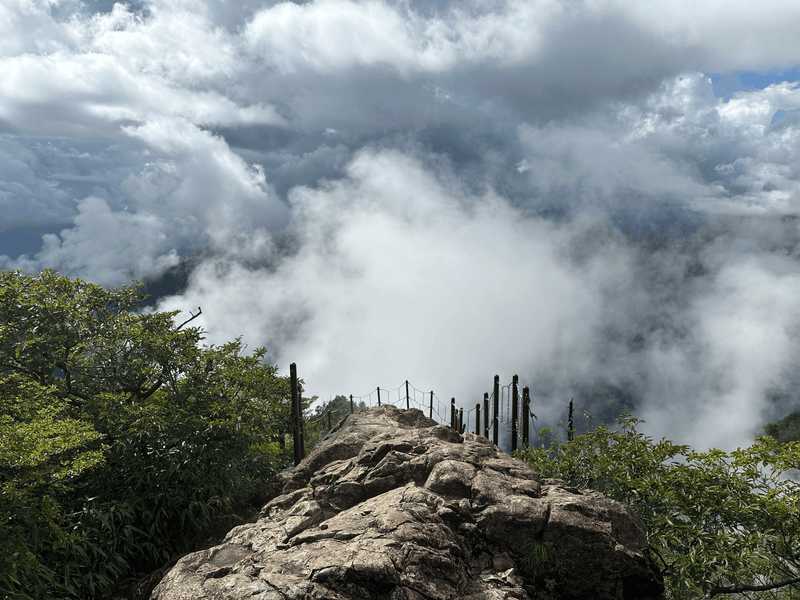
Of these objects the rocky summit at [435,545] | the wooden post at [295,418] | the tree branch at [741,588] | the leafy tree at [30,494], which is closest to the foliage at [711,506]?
the tree branch at [741,588]

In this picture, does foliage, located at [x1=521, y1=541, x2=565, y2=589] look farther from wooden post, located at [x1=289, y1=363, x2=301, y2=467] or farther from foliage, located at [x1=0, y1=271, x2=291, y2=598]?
wooden post, located at [x1=289, y1=363, x2=301, y2=467]

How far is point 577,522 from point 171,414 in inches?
317

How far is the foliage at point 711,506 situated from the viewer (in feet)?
23.0

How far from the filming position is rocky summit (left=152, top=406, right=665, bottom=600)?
17.1ft

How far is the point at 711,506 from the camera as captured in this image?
7.61 m

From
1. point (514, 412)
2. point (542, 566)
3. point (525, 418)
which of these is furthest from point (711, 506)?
point (514, 412)

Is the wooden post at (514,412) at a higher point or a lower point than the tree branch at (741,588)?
higher

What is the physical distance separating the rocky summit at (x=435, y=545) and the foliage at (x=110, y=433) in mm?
2211

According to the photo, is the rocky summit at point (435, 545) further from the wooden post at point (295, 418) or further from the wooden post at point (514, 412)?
the wooden post at point (514, 412)

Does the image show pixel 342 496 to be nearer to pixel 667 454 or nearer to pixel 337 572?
pixel 337 572

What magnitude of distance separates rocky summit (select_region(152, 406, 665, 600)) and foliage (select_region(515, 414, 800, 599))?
132 centimetres

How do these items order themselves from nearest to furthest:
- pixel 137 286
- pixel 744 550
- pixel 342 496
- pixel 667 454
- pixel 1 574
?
pixel 1 574 < pixel 744 550 < pixel 342 496 < pixel 667 454 < pixel 137 286

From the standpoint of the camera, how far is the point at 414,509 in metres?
6.32

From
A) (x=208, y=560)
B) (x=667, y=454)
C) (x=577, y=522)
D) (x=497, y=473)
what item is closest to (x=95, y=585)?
(x=208, y=560)
